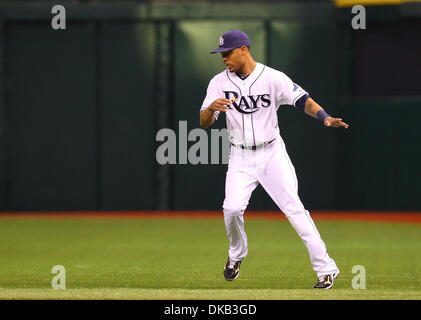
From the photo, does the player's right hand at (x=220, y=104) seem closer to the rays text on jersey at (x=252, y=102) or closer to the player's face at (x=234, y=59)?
the rays text on jersey at (x=252, y=102)

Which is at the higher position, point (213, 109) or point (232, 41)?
point (232, 41)

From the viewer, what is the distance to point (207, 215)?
67.3ft

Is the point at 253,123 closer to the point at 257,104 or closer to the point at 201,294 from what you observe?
the point at 257,104

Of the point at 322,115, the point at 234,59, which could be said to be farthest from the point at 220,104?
the point at 322,115

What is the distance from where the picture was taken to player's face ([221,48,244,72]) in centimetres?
940

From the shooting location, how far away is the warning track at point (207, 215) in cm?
1959

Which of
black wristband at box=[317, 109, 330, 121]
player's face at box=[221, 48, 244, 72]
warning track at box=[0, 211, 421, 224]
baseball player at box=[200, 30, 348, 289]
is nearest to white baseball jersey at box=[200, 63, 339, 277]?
baseball player at box=[200, 30, 348, 289]

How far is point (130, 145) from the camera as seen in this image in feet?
69.6

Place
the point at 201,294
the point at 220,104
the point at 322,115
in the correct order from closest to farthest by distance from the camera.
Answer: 1. the point at 201,294
2. the point at 220,104
3. the point at 322,115

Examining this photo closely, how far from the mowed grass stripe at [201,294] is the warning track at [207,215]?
10.4 meters

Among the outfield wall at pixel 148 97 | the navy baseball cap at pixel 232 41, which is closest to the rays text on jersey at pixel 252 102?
the navy baseball cap at pixel 232 41

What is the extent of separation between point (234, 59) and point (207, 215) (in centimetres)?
1131

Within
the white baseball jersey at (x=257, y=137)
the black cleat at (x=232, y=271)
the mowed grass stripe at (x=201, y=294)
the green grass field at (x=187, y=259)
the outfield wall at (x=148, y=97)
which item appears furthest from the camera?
the outfield wall at (x=148, y=97)
